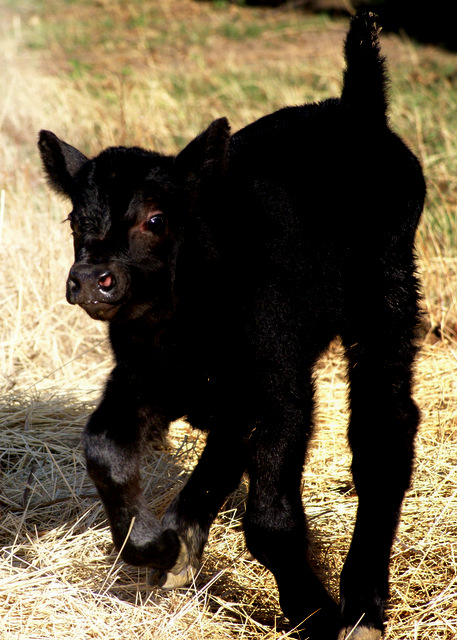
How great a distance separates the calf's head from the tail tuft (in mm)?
1004

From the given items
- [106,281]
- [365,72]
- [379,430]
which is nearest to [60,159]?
[106,281]

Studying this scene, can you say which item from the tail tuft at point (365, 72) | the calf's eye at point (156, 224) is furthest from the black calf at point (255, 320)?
the tail tuft at point (365, 72)

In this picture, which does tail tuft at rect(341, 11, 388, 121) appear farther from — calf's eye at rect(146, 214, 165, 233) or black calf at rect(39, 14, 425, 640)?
calf's eye at rect(146, 214, 165, 233)

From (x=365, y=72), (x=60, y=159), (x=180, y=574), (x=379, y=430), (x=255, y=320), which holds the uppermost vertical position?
(x=365, y=72)

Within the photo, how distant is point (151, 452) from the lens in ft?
15.7

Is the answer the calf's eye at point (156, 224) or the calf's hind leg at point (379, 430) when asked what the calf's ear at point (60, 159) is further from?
the calf's hind leg at point (379, 430)

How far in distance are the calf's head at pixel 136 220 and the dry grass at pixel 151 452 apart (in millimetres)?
1197

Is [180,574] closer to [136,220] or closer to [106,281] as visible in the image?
[106,281]

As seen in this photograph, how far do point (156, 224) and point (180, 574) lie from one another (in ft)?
4.96

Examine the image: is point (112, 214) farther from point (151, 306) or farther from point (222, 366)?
point (222, 366)

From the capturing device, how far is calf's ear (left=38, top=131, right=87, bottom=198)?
365 cm

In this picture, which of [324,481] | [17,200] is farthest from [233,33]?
[324,481]

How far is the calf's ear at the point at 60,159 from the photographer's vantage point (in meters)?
3.65

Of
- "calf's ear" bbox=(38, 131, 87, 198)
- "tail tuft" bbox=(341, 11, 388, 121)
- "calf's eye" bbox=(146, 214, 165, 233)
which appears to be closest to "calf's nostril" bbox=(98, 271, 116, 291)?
"calf's eye" bbox=(146, 214, 165, 233)
